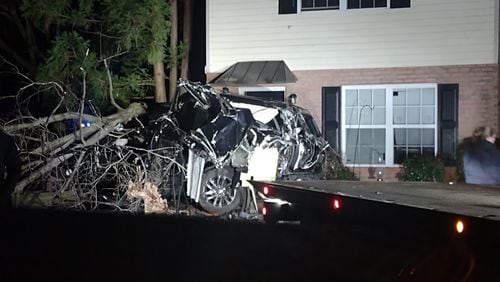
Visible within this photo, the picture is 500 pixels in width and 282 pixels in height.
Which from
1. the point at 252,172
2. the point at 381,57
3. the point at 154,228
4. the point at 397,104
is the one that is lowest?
the point at 154,228

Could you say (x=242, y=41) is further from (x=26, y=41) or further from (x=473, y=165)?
(x=473, y=165)

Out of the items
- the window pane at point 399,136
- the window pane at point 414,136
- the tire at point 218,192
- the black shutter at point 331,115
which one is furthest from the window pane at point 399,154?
the tire at point 218,192

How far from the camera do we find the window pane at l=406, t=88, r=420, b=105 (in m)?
14.1

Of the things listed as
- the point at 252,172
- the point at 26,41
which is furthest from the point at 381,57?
the point at 26,41

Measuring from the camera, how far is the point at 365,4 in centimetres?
1434

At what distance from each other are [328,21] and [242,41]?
1999 millimetres

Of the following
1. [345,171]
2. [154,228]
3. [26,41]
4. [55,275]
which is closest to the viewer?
[55,275]

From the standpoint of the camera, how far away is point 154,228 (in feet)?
34.7

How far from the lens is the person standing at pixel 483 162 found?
9.27 m

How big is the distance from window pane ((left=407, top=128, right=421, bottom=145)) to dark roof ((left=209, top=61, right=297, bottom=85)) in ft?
8.94

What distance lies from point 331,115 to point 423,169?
2503 millimetres

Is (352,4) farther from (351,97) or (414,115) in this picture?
(414,115)

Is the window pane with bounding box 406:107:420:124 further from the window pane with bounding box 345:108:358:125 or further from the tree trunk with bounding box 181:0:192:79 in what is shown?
the tree trunk with bounding box 181:0:192:79

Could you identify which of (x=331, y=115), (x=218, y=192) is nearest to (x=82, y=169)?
(x=218, y=192)
